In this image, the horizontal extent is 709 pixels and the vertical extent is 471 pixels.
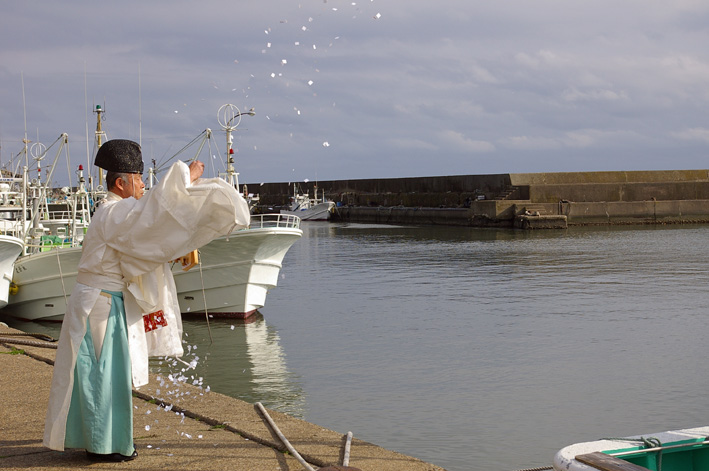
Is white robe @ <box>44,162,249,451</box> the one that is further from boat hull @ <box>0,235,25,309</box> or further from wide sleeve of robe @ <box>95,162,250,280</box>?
boat hull @ <box>0,235,25,309</box>

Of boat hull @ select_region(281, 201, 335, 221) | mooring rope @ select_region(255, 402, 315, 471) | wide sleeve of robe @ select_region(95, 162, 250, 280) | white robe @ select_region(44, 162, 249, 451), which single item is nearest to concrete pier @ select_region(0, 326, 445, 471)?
mooring rope @ select_region(255, 402, 315, 471)

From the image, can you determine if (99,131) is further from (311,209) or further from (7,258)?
(311,209)

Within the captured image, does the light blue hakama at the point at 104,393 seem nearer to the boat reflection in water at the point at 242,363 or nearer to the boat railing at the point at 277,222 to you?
the boat railing at the point at 277,222

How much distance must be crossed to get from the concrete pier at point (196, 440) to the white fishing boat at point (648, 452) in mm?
1028

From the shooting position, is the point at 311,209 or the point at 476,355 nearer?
the point at 476,355

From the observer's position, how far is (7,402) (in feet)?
19.7

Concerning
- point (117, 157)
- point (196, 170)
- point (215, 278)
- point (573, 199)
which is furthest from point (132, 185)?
point (573, 199)

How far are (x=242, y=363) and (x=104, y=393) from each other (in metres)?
7.11

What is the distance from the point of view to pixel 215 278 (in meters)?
14.8

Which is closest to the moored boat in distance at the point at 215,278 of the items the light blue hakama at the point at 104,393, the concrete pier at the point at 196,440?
the concrete pier at the point at 196,440

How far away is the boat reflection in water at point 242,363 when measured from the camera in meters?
9.19

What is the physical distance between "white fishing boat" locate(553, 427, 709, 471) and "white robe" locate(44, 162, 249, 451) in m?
1.81

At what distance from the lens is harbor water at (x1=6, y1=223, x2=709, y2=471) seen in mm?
7801

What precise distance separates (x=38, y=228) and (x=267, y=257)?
4.39m
